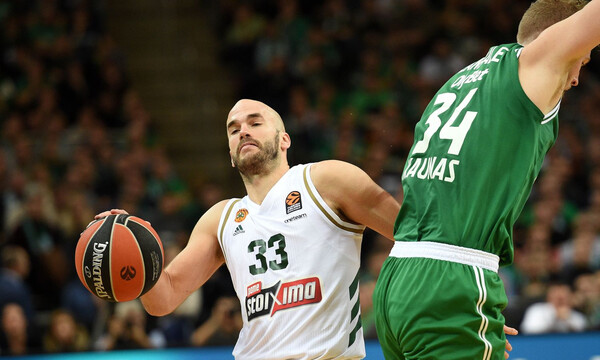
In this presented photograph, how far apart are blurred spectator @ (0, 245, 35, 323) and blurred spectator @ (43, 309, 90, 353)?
0.80 feet

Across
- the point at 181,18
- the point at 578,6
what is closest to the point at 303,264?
the point at 578,6

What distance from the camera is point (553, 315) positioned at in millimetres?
7895

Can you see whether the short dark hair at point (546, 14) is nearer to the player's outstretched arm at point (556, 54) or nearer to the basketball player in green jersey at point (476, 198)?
the basketball player in green jersey at point (476, 198)

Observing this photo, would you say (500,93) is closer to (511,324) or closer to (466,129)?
(466,129)

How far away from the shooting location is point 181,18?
15.2m

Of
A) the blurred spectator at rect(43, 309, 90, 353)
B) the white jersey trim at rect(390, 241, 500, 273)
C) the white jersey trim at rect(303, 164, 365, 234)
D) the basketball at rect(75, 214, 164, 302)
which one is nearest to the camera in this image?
the white jersey trim at rect(390, 241, 500, 273)

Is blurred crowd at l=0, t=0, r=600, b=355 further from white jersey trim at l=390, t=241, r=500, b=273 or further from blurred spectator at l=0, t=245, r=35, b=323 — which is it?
white jersey trim at l=390, t=241, r=500, b=273

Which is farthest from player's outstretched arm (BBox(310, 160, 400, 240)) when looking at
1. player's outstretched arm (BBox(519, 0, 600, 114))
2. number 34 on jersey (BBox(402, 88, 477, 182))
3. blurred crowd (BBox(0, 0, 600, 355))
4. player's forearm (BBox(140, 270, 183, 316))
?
blurred crowd (BBox(0, 0, 600, 355))

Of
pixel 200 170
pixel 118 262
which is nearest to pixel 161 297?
pixel 118 262

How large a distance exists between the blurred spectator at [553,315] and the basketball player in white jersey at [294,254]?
3.71 meters

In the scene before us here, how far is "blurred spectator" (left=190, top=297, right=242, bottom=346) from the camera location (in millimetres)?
7996

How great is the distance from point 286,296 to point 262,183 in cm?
76

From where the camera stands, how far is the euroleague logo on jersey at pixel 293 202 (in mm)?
4711

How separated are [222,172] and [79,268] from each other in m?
8.98
